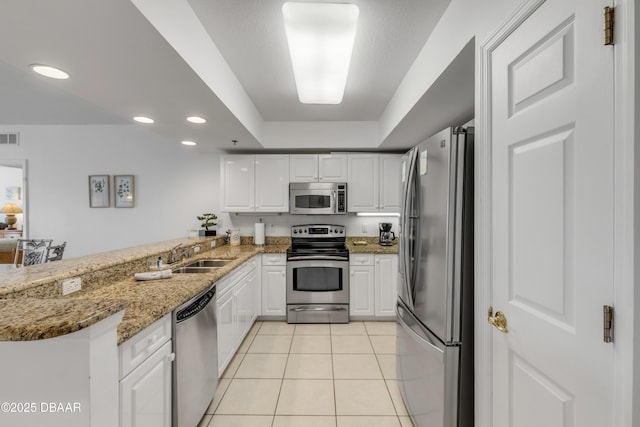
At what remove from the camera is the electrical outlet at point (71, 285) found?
5.19 ft

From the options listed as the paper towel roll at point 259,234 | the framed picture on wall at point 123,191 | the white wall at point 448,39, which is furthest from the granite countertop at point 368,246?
the framed picture on wall at point 123,191

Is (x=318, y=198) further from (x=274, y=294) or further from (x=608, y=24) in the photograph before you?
(x=608, y=24)

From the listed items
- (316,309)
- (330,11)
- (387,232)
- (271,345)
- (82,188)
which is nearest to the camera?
(330,11)

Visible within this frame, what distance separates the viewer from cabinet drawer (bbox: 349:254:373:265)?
359 cm

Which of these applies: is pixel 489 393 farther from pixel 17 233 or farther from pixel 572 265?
Result: pixel 17 233

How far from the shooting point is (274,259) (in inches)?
141

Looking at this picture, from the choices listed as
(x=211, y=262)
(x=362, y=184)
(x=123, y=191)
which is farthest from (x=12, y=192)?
(x=362, y=184)

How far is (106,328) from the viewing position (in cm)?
83

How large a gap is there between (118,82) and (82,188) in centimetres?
347

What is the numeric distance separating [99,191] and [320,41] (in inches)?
164

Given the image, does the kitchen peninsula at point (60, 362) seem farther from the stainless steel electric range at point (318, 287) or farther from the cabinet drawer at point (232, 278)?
Result: the stainless steel electric range at point (318, 287)

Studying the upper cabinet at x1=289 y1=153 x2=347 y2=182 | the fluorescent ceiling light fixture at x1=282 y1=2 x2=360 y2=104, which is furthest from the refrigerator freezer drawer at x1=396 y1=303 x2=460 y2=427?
the upper cabinet at x1=289 y1=153 x2=347 y2=182

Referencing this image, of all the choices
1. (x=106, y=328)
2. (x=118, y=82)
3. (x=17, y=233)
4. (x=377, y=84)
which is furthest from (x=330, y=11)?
(x=17, y=233)

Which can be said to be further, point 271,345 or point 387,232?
point 387,232
